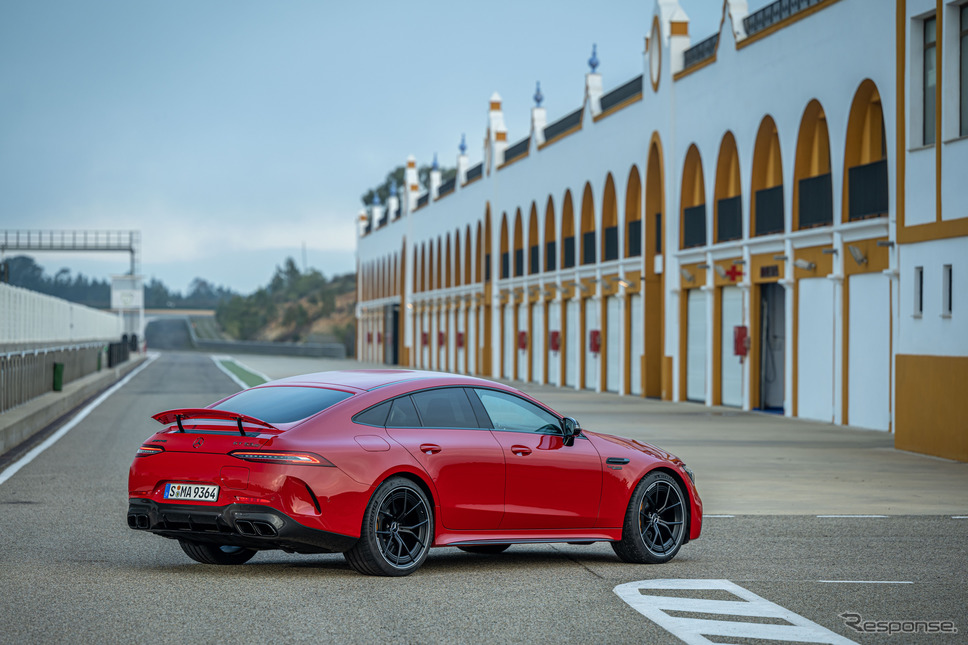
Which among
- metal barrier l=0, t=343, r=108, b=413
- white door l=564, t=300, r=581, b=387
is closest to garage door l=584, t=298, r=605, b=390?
white door l=564, t=300, r=581, b=387

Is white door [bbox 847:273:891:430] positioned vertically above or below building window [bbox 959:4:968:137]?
below

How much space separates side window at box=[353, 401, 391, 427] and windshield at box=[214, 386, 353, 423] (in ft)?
0.61

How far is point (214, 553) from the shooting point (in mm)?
9320

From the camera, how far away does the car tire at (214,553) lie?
927 centimetres

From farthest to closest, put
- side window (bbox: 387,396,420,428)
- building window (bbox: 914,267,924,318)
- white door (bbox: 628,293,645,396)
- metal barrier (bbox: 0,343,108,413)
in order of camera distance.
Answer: white door (bbox: 628,293,645,396)
metal barrier (bbox: 0,343,108,413)
building window (bbox: 914,267,924,318)
side window (bbox: 387,396,420,428)

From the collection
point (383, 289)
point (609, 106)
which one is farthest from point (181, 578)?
point (383, 289)

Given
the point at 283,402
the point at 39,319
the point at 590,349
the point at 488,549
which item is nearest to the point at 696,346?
the point at 590,349

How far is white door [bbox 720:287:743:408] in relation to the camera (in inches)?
1246

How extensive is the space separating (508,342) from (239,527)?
47.0 m

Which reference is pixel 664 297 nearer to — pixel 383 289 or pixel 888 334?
pixel 888 334

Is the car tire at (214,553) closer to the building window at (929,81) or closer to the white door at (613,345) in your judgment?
the building window at (929,81)

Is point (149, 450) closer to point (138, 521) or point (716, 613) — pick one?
point (138, 521)

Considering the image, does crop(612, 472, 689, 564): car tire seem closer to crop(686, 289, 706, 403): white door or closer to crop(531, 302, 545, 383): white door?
crop(686, 289, 706, 403): white door

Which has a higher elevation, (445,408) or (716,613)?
(445,408)
